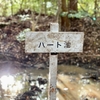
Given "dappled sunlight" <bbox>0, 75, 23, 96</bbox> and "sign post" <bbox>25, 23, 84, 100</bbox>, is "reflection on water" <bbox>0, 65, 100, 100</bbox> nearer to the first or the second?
"dappled sunlight" <bbox>0, 75, 23, 96</bbox>

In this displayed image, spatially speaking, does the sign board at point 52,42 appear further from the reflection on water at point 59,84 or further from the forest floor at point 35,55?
the forest floor at point 35,55

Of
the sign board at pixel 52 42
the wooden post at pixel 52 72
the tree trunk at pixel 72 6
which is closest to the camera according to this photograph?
the sign board at pixel 52 42

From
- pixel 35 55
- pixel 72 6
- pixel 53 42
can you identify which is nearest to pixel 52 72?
pixel 53 42

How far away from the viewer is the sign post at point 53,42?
9.36 ft

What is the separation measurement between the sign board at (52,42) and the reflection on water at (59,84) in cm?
224

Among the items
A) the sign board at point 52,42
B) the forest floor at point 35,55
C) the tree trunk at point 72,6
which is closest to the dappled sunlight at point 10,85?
the forest floor at point 35,55

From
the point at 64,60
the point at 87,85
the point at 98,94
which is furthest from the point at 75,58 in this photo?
the point at 98,94

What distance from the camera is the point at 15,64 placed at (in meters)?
7.37

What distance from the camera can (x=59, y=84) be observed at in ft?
19.1

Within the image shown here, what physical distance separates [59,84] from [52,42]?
3132mm

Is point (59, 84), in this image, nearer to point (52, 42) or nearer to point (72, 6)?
point (52, 42)

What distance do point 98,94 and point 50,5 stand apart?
7.84 meters

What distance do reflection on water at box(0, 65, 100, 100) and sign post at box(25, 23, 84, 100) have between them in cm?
219

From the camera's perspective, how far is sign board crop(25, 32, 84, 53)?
285 cm
